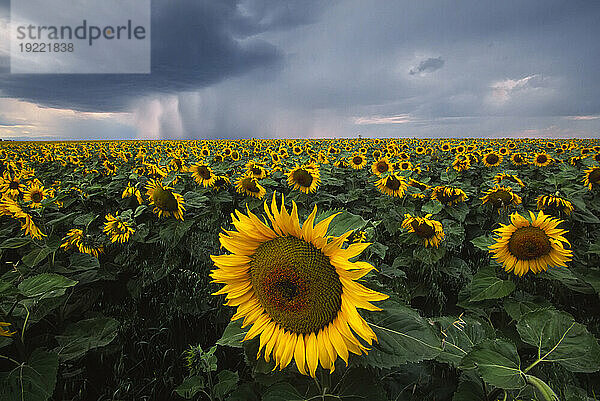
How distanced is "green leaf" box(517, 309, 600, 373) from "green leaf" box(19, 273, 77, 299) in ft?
7.17

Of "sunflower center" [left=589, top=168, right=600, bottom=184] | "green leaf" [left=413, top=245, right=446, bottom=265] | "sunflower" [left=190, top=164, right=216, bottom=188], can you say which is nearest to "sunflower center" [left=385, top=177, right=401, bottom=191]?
"green leaf" [left=413, top=245, right=446, bottom=265]

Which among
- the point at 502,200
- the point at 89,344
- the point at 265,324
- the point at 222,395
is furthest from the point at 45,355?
the point at 502,200

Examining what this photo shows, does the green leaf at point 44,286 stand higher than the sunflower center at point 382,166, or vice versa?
the sunflower center at point 382,166

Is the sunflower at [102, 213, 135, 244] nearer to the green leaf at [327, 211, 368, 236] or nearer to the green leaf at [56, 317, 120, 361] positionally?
the green leaf at [56, 317, 120, 361]

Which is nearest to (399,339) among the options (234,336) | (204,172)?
(234,336)

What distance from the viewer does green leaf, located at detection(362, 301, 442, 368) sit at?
1083 millimetres

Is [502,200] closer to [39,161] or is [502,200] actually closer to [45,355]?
[45,355]

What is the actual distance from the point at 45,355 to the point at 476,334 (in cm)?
217

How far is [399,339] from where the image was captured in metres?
1.12

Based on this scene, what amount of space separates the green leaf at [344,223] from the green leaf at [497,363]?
26.2 inches

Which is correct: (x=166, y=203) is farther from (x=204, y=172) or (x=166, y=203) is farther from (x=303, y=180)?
(x=303, y=180)

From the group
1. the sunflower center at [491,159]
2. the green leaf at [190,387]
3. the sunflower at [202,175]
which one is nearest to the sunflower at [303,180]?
the sunflower at [202,175]

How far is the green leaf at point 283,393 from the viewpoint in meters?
1.24

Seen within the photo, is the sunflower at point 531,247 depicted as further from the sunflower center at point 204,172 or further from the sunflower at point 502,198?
the sunflower center at point 204,172
